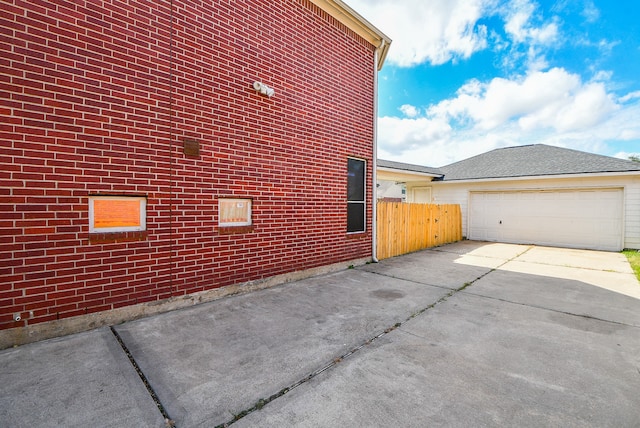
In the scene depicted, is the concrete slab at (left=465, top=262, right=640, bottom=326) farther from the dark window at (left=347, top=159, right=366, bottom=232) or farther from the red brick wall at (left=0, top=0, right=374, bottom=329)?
the red brick wall at (left=0, top=0, right=374, bottom=329)

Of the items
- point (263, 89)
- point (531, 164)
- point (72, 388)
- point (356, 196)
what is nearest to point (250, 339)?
point (72, 388)

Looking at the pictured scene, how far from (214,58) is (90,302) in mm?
3778

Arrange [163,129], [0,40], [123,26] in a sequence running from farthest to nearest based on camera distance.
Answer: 1. [163,129]
2. [123,26]
3. [0,40]

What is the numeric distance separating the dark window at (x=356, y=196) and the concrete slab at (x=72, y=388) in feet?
17.1

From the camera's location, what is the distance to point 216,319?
12.0 ft

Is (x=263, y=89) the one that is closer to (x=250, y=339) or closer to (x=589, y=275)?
(x=250, y=339)

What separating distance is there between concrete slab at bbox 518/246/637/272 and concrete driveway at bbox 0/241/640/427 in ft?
11.0

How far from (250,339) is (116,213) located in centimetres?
233

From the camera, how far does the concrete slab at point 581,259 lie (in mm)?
7512

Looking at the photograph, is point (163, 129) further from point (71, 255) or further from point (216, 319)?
point (216, 319)

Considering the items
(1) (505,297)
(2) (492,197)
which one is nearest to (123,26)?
(1) (505,297)

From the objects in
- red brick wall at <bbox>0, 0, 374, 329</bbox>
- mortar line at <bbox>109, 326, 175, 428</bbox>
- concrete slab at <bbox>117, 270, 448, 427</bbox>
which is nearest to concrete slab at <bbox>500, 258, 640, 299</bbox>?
concrete slab at <bbox>117, 270, 448, 427</bbox>

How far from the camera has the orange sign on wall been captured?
3.39 m

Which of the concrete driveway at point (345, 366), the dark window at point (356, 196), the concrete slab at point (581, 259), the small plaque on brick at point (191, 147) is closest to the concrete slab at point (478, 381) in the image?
the concrete driveway at point (345, 366)
